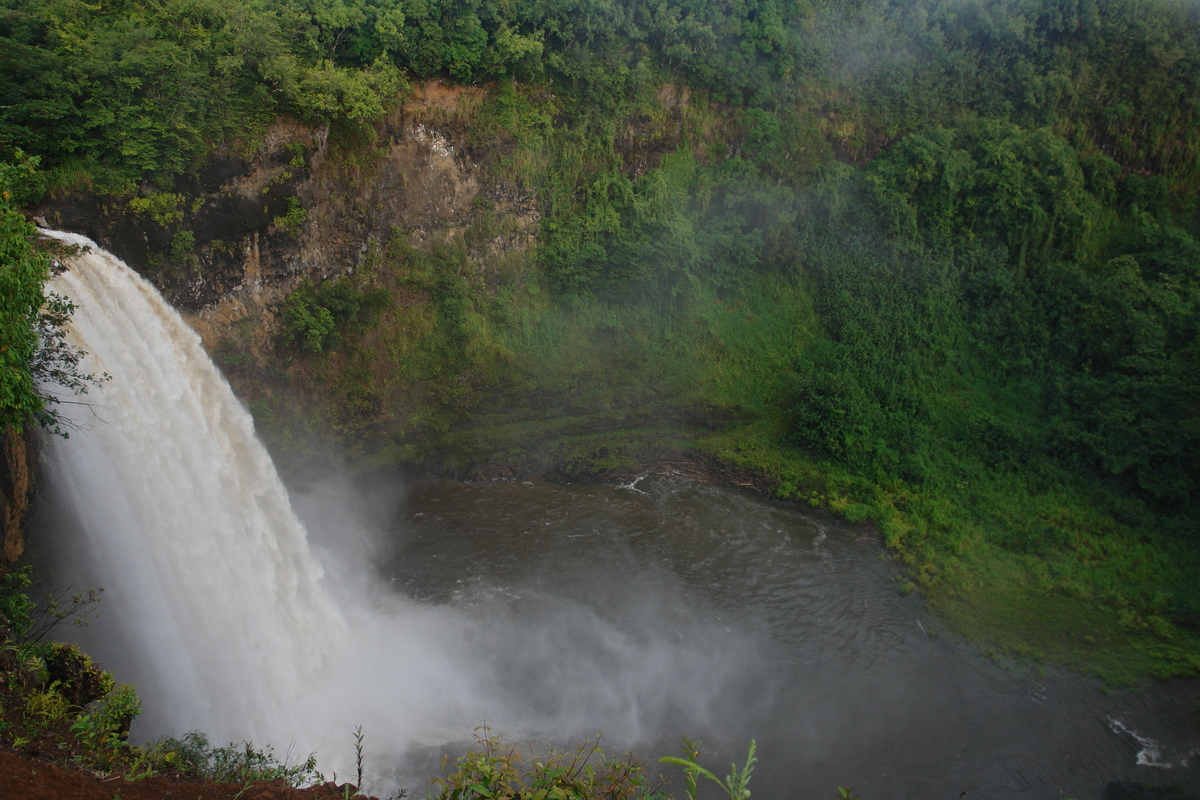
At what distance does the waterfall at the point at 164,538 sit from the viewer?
9.67 metres

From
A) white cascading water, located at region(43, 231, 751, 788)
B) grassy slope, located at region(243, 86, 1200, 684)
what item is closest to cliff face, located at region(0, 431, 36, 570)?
white cascading water, located at region(43, 231, 751, 788)

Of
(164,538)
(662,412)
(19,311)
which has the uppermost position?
(19,311)

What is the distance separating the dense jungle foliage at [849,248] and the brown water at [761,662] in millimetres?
2278

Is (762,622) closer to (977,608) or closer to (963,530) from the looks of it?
(977,608)

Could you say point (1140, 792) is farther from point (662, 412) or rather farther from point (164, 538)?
point (164, 538)

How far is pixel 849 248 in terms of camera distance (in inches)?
790

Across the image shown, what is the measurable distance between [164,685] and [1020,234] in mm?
22405

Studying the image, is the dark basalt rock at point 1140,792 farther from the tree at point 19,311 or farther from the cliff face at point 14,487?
the cliff face at point 14,487

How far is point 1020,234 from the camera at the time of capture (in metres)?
19.3

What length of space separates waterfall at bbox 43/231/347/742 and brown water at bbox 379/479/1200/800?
10.4 feet

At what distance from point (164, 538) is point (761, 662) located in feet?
33.4

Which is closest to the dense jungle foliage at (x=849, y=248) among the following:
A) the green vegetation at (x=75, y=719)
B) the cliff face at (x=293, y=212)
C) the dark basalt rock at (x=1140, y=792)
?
the cliff face at (x=293, y=212)

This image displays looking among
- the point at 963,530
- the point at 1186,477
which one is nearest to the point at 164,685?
the point at 963,530

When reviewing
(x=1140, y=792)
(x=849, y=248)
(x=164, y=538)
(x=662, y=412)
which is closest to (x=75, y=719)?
(x=164, y=538)
